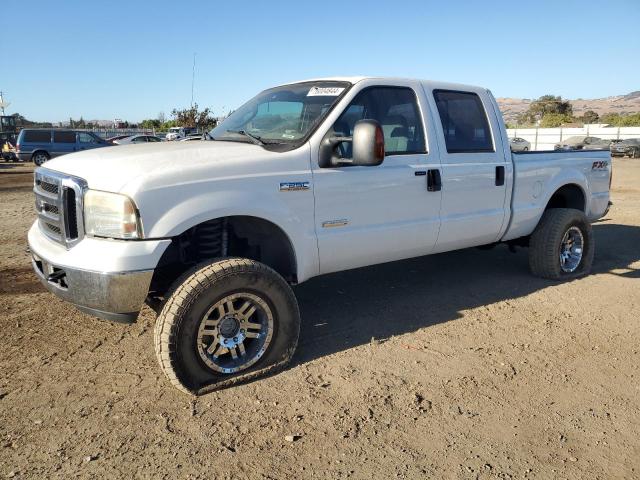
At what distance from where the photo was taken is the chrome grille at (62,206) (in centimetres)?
298

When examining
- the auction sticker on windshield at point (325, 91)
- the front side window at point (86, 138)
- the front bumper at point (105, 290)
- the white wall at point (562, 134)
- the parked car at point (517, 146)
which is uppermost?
the white wall at point (562, 134)

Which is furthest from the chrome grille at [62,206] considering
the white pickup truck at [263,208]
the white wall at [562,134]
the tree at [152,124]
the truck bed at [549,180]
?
the tree at [152,124]

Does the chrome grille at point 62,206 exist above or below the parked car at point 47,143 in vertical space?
below

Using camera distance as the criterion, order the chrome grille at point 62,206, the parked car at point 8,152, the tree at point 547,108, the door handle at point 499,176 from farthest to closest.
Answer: the tree at point 547,108 < the parked car at point 8,152 < the door handle at point 499,176 < the chrome grille at point 62,206

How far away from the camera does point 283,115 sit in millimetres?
3965

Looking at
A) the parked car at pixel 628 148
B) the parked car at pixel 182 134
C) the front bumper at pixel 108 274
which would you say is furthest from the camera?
the parked car at pixel 628 148

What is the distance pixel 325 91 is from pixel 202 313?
1.95 metres

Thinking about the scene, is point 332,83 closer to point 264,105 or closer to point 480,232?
point 264,105

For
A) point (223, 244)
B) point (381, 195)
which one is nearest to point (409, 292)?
point (381, 195)

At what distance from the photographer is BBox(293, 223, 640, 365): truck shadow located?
13.4 ft

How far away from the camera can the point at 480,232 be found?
15.4 ft

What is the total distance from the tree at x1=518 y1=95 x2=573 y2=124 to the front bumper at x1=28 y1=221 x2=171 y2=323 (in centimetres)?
8007

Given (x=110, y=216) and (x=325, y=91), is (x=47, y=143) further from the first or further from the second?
(x=110, y=216)

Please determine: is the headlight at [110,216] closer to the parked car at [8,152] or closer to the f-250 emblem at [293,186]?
the f-250 emblem at [293,186]
